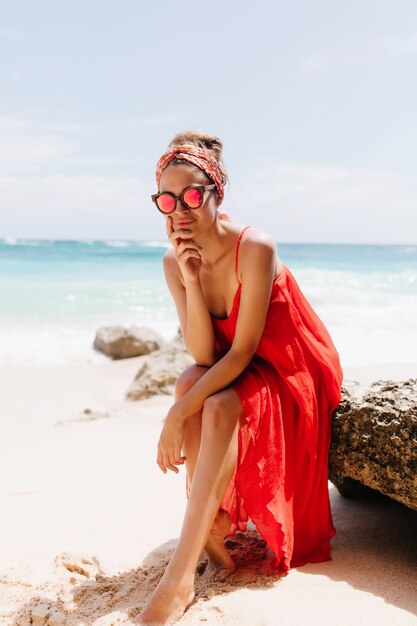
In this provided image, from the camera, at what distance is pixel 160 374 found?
7.51 meters

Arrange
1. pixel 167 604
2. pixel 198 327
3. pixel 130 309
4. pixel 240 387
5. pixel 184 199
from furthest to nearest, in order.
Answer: pixel 130 309
pixel 198 327
pixel 184 199
pixel 240 387
pixel 167 604

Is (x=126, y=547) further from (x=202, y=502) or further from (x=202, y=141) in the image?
(x=202, y=141)

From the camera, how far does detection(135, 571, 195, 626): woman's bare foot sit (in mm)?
2426

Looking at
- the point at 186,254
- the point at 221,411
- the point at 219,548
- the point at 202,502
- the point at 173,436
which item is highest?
the point at 186,254

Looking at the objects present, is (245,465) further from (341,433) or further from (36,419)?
(36,419)

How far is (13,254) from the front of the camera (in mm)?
40594

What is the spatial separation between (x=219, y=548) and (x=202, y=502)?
434 mm

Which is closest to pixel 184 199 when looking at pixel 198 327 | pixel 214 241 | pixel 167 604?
pixel 214 241

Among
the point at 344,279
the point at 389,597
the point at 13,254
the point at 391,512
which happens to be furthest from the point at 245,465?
the point at 13,254

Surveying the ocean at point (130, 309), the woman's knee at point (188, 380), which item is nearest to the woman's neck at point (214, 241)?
the woman's knee at point (188, 380)

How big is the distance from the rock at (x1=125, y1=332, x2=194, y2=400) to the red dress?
4.38 m

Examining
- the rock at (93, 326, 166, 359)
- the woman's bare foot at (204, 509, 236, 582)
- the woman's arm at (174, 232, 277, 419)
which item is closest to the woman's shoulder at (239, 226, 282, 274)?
the woman's arm at (174, 232, 277, 419)

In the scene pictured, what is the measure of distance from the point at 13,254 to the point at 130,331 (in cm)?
3226

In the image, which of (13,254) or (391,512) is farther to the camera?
(13,254)
